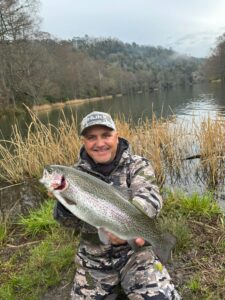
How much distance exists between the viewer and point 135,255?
3.10 m

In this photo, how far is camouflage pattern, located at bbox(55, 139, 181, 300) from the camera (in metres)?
2.93

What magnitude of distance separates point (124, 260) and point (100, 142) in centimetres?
101

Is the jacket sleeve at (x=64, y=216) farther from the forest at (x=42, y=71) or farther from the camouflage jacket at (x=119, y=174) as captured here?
the forest at (x=42, y=71)

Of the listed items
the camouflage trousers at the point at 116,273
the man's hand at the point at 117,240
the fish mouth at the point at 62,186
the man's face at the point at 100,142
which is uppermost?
the man's face at the point at 100,142

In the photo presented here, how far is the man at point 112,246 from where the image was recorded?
2.97 metres

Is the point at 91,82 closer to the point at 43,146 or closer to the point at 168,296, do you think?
the point at 43,146

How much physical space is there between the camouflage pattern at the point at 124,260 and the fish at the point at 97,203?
241 millimetres

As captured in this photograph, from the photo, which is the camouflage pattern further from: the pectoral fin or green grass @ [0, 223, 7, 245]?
green grass @ [0, 223, 7, 245]

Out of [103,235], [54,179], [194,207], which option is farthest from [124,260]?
[194,207]

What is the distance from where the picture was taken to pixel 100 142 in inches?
123

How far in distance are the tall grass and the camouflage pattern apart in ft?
16.3

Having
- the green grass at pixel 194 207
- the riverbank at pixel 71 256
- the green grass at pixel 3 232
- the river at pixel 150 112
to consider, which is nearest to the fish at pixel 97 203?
the riverbank at pixel 71 256

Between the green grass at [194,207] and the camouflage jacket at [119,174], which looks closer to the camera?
the camouflage jacket at [119,174]

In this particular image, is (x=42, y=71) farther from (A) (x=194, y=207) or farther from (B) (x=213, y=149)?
(A) (x=194, y=207)
